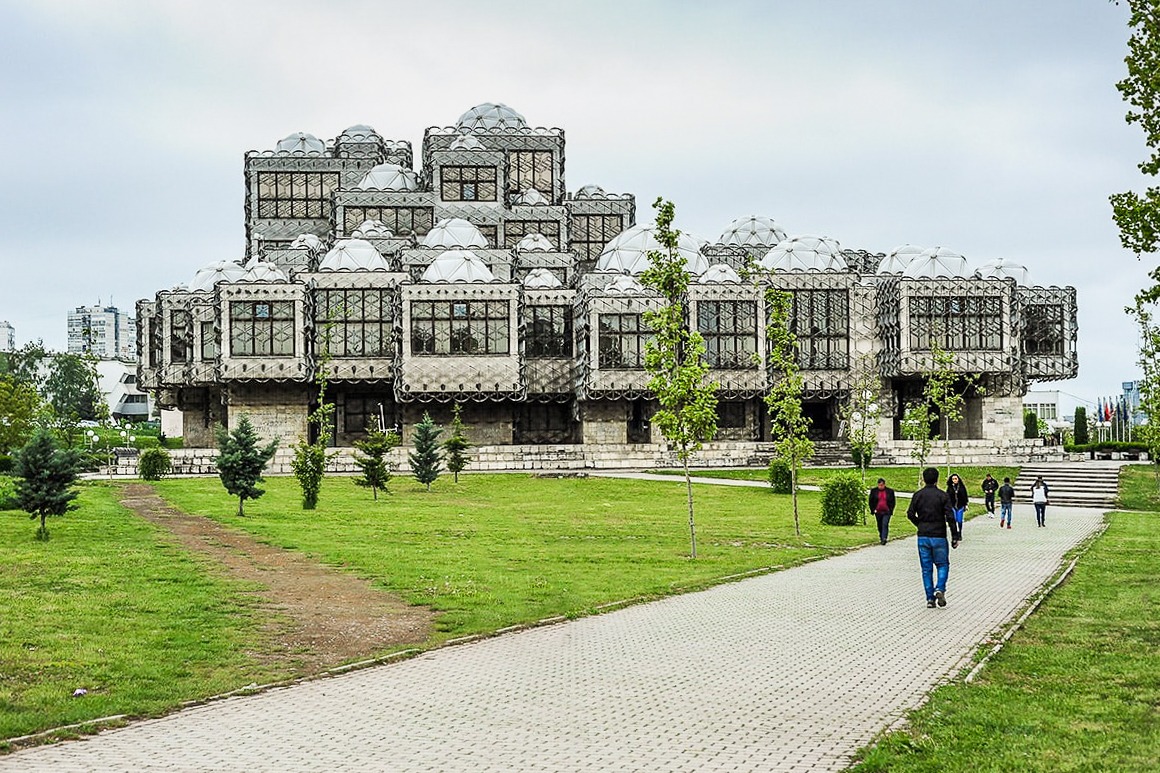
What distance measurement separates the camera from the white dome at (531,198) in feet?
292

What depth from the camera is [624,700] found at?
38.6 ft

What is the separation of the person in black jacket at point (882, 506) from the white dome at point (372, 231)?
56971 mm

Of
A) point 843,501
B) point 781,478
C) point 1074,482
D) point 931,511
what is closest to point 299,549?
point 931,511

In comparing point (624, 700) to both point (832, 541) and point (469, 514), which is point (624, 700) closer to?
point (832, 541)

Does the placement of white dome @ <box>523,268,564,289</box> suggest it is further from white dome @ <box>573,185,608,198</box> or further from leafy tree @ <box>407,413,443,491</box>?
leafy tree @ <box>407,413,443,491</box>

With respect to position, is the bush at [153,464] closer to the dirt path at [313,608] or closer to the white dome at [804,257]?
the dirt path at [313,608]

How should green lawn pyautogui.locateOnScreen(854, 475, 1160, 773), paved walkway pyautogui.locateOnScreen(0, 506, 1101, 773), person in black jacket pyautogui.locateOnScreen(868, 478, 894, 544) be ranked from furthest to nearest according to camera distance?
person in black jacket pyautogui.locateOnScreen(868, 478, 894, 544), paved walkway pyautogui.locateOnScreen(0, 506, 1101, 773), green lawn pyautogui.locateOnScreen(854, 475, 1160, 773)

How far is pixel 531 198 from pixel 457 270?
18.7m

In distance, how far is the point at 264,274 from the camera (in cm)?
7325

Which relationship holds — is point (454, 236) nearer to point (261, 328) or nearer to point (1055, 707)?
point (261, 328)

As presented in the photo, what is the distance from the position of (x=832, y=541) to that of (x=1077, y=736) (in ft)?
68.4


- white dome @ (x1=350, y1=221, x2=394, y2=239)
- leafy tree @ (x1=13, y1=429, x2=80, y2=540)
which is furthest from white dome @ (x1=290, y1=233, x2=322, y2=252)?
leafy tree @ (x1=13, y1=429, x2=80, y2=540)

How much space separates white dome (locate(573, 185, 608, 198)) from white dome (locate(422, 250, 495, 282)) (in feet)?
73.3

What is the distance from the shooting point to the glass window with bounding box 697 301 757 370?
74062mm
